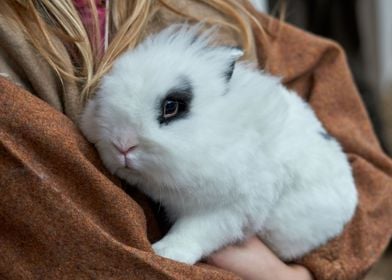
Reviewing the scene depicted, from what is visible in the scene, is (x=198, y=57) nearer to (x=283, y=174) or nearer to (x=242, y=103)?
(x=242, y=103)

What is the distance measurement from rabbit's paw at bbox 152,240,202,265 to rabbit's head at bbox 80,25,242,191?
97 mm

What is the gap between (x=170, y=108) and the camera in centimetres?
87

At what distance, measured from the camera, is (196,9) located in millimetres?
1149

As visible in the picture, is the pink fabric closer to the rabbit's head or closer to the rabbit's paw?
the rabbit's head

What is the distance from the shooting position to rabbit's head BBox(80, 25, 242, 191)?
0.84 metres

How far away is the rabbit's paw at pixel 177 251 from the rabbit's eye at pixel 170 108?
195 millimetres

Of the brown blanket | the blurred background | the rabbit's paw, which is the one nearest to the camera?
the brown blanket

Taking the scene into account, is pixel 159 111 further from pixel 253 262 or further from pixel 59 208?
pixel 253 262

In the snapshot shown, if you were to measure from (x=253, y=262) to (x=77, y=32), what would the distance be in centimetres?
47

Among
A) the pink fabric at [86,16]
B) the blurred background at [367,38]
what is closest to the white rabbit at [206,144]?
the pink fabric at [86,16]

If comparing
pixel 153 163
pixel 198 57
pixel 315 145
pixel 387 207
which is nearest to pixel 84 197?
pixel 153 163

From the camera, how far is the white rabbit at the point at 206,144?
850 millimetres

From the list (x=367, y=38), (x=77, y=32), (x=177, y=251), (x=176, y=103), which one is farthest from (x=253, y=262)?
(x=367, y=38)

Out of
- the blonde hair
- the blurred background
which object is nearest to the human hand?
the blonde hair
